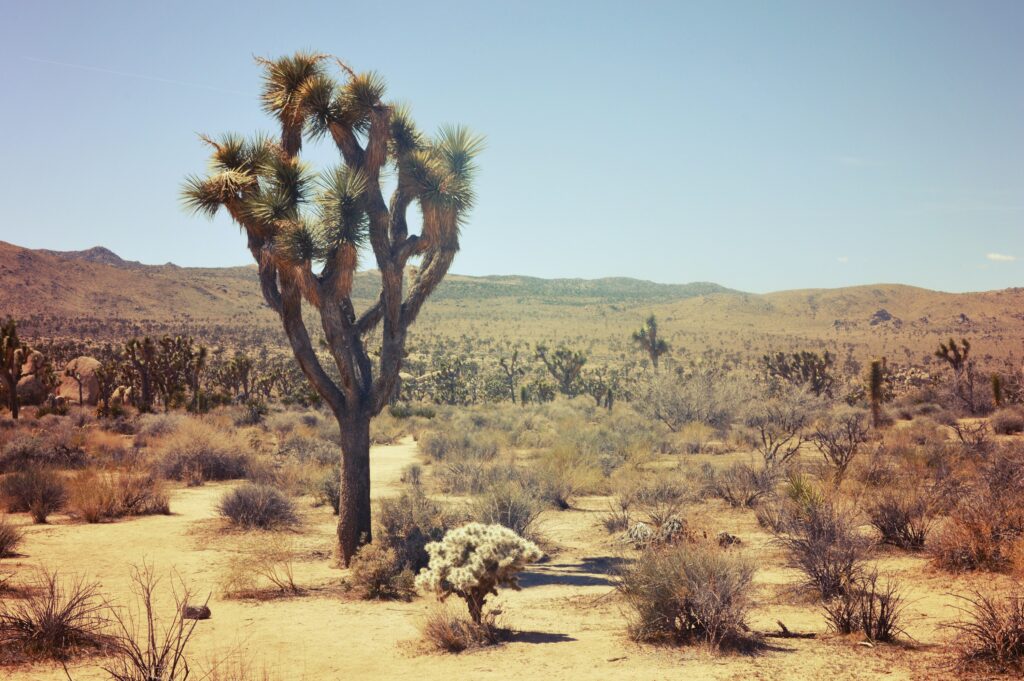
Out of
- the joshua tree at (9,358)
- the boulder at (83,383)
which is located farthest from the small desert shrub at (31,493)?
the boulder at (83,383)

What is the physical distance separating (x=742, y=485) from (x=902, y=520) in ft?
14.9

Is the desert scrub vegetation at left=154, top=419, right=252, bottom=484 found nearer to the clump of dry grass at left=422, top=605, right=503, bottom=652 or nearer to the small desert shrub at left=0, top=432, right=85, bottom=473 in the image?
the small desert shrub at left=0, top=432, right=85, bottom=473

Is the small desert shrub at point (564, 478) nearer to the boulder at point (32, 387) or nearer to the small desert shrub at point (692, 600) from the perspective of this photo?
the small desert shrub at point (692, 600)

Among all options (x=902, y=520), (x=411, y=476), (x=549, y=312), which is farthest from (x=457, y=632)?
(x=549, y=312)

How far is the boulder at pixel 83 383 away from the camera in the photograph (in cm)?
3869

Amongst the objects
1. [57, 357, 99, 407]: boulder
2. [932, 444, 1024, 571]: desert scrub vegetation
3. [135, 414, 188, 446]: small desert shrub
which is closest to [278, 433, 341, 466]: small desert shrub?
[135, 414, 188, 446]: small desert shrub

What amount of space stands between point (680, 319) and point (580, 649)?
92834 millimetres

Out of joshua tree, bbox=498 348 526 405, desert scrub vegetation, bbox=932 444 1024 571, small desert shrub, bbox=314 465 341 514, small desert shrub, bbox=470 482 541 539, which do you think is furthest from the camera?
joshua tree, bbox=498 348 526 405

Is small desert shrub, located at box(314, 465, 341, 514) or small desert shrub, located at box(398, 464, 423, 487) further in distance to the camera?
small desert shrub, located at box(398, 464, 423, 487)

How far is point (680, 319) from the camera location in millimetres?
97312

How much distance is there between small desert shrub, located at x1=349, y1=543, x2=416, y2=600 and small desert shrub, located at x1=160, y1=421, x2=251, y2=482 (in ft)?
34.9

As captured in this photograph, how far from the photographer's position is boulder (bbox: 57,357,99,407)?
38.7 metres

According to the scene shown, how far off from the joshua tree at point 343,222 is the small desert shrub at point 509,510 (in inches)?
92.0

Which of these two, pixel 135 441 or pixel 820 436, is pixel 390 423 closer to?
pixel 135 441
